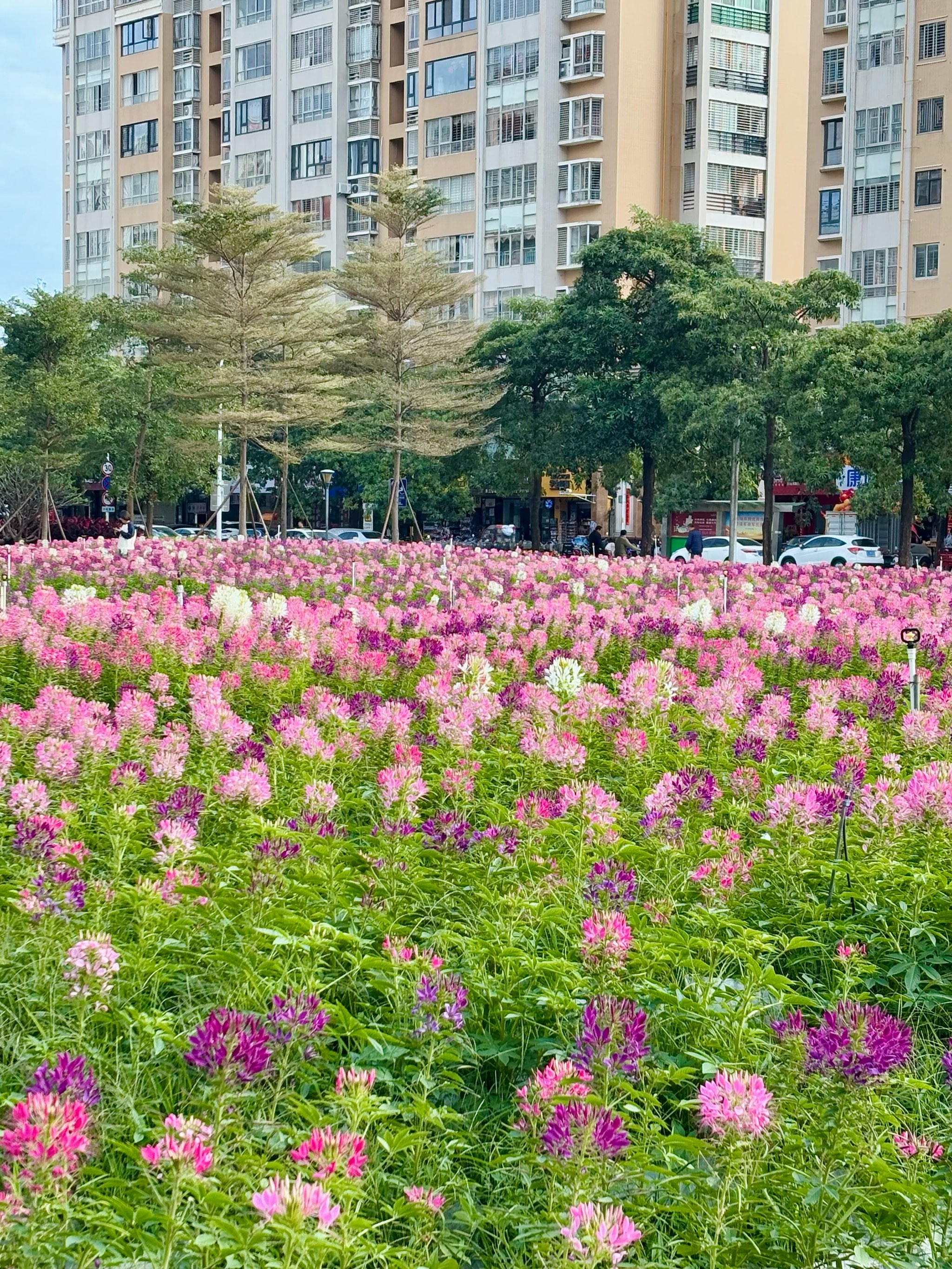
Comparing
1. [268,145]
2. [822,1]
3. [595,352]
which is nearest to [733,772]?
[595,352]

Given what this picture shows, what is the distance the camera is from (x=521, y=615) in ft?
36.9

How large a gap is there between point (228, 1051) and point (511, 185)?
6434 cm

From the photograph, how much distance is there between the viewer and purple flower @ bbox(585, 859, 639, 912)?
441cm

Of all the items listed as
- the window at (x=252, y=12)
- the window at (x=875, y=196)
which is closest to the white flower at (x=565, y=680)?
the window at (x=875, y=196)

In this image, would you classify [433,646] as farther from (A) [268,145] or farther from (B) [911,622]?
(A) [268,145]

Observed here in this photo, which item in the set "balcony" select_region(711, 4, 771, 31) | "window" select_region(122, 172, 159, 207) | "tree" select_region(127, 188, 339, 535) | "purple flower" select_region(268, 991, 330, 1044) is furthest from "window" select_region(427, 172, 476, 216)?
"purple flower" select_region(268, 991, 330, 1044)

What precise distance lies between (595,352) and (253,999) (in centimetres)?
4022

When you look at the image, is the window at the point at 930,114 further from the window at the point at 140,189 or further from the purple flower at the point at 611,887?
the purple flower at the point at 611,887

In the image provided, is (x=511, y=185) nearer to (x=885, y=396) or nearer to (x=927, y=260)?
(x=927, y=260)

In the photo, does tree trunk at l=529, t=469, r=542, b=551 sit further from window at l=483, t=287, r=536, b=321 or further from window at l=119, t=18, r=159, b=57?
window at l=119, t=18, r=159, b=57

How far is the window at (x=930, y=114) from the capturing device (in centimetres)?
5269

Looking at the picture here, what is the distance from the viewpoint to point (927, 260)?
2087 inches

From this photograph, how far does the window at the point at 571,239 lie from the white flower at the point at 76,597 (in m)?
52.6

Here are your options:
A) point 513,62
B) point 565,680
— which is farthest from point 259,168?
point 565,680
